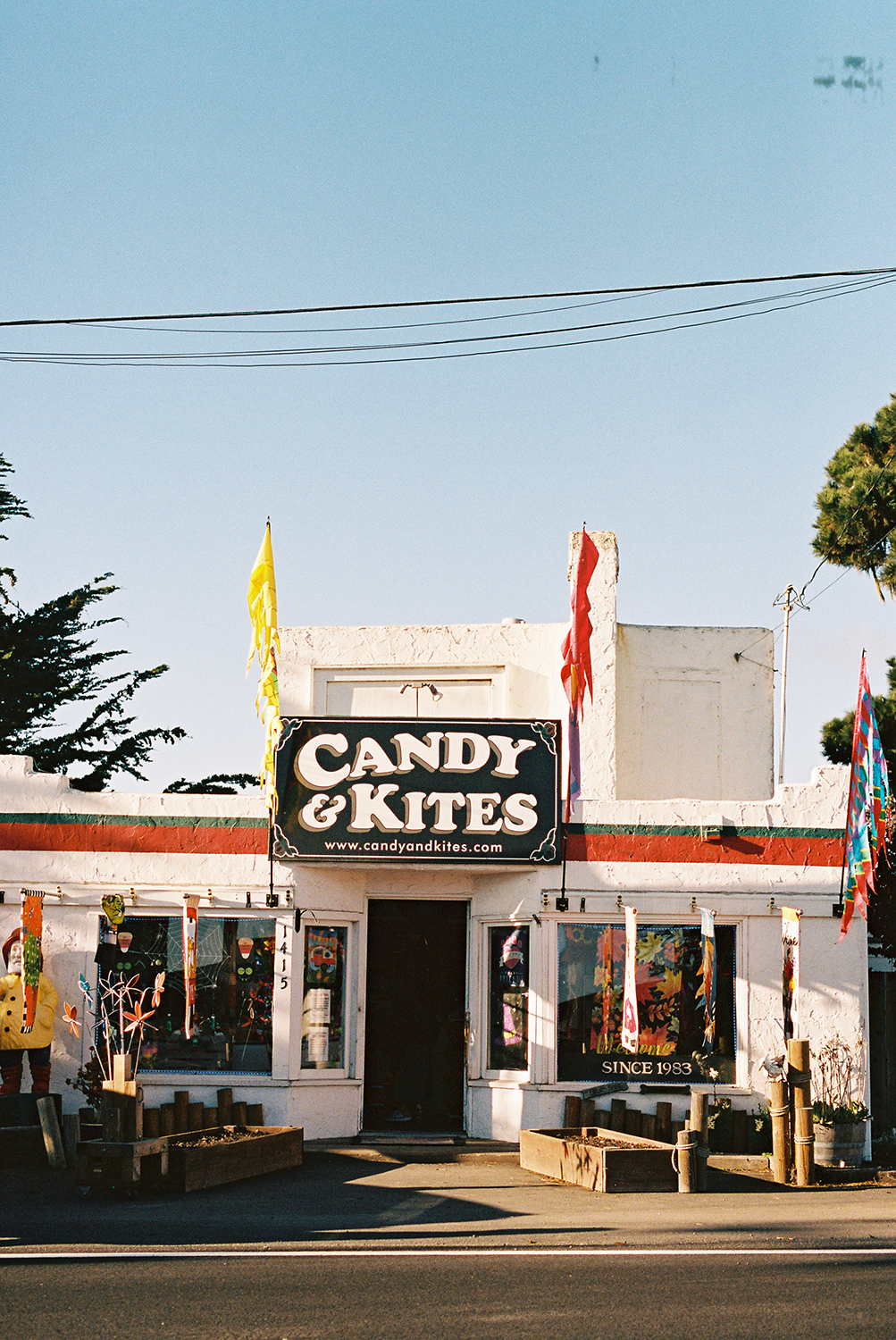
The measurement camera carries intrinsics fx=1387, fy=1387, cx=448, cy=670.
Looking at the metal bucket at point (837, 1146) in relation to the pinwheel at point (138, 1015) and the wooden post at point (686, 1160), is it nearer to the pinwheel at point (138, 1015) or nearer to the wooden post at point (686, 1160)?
the wooden post at point (686, 1160)

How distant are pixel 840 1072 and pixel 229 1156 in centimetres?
658

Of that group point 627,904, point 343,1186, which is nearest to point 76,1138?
point 343,1186

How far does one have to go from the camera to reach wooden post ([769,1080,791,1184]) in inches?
515

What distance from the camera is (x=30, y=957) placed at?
48.5ft

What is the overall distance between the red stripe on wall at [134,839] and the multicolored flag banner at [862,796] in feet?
21.1

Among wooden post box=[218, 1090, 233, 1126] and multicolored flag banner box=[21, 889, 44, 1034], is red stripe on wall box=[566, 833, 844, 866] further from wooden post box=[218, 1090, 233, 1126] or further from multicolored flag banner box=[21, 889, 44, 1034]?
multicolored flag banner box=[21, 889, 44, 1034]

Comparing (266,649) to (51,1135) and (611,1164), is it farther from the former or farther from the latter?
(611,1164)

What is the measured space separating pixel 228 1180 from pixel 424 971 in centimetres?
450

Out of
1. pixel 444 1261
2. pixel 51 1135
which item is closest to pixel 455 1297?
pixel 444 1261

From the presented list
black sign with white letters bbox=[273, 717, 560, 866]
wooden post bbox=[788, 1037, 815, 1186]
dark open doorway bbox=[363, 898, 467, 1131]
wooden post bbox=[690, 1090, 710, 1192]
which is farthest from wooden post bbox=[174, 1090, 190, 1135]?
wooden post bbox=[788, 1037, 815, 1186]

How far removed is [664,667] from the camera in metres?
19.2

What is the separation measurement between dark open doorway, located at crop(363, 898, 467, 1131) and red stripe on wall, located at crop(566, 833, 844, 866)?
2.03m

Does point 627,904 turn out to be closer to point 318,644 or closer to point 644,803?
point 644,803

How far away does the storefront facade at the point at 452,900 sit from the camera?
50.0 feet
